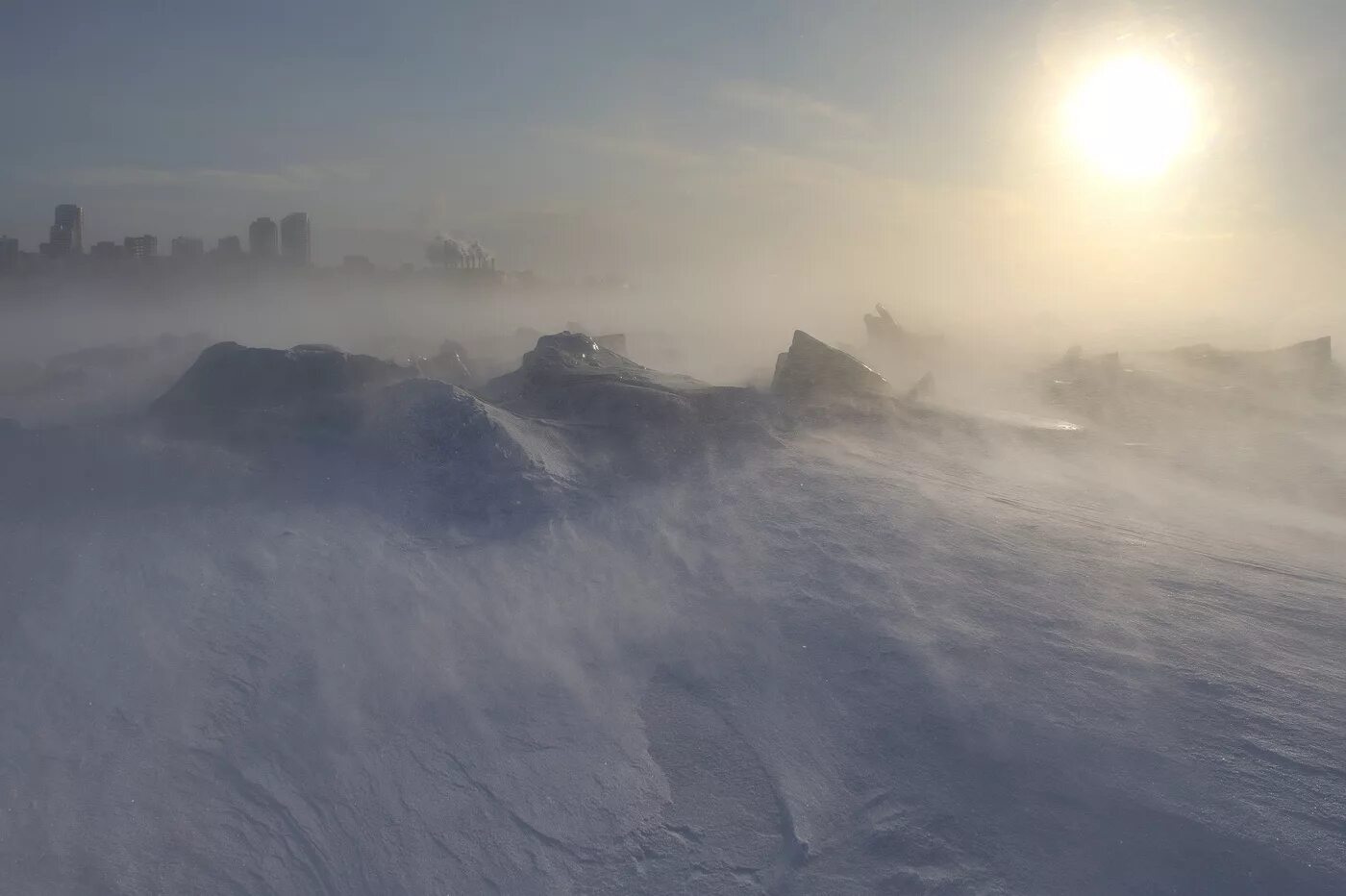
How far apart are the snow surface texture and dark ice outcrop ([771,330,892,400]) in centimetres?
269

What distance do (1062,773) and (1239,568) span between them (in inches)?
155

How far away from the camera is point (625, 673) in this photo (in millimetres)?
6848

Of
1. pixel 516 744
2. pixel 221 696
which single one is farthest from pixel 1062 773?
pixel 221 696

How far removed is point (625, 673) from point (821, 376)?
7.26 m

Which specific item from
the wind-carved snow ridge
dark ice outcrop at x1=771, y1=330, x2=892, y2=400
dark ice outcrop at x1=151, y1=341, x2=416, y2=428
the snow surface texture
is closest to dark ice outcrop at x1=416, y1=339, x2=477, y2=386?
the wind-carved snow ridge

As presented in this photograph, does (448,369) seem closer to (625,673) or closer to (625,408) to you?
(625,408)

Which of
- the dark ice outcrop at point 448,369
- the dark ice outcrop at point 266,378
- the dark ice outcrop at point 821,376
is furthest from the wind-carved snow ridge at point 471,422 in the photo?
the dark ice outcrop at point 448,369

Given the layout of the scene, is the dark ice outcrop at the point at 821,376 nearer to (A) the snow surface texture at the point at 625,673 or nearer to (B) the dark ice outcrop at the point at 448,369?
(A) the snow surface texture at the point at 625,673

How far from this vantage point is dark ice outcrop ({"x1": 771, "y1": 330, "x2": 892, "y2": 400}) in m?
12.9

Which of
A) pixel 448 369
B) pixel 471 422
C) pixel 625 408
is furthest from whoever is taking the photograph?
pixel 448 369

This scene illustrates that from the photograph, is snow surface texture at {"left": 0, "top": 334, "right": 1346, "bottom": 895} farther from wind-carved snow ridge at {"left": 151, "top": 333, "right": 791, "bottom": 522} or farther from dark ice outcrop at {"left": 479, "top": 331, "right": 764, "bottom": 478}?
dark ice outcrop at {"left": 479, "top": 331, "right": 764, "bottom": 478}

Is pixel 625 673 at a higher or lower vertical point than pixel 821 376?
lower

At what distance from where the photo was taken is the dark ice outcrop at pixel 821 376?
508 inches

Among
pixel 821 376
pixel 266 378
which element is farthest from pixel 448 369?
pixel 821 376
